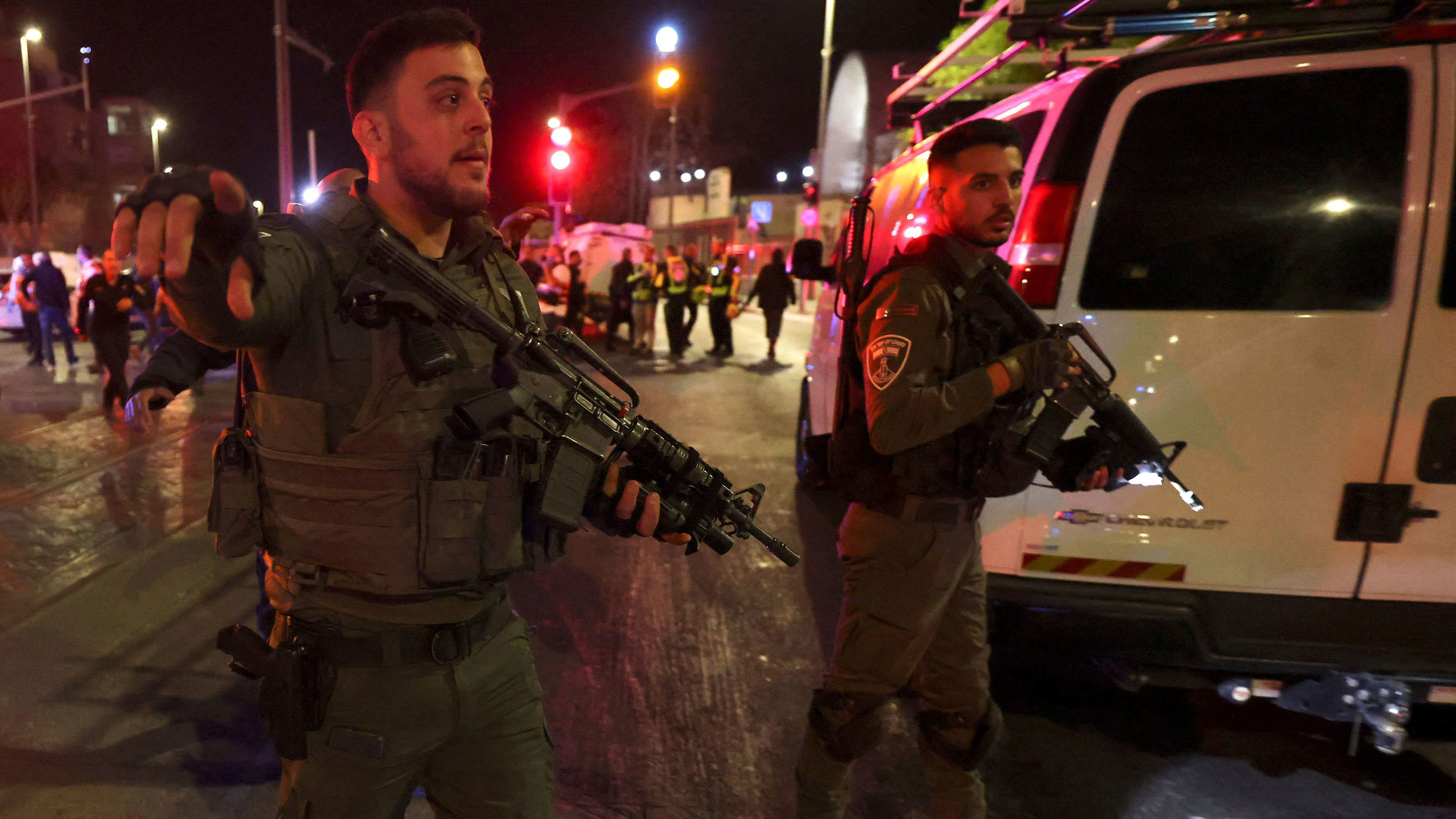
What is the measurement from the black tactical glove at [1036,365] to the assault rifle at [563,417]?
73cm

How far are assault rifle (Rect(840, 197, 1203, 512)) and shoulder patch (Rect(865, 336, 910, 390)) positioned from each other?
33 centimetres

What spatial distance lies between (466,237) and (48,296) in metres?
12.6

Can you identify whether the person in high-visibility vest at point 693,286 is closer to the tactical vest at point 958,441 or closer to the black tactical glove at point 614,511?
the tactical vest at point 958,441

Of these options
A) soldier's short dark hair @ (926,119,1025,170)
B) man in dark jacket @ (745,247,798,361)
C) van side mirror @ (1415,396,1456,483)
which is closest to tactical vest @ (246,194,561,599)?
soldier's short dark hair @ (926,119,1025,170)

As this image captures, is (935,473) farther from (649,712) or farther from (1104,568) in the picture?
(649,712)

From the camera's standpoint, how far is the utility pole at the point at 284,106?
11.2 m

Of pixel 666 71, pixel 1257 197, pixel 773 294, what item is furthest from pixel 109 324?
pixel 1257 197

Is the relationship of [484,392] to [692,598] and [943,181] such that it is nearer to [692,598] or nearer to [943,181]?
[943,181]

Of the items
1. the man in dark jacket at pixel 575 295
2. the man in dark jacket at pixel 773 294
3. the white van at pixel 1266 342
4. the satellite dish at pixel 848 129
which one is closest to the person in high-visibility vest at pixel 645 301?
the man in dark jacket at pixel 575 295

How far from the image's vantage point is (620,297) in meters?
14.6

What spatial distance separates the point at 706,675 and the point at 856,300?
1.81 metres

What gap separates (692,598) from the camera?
440 centimetres

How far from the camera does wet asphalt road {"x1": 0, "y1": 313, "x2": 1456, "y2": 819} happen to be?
271cm

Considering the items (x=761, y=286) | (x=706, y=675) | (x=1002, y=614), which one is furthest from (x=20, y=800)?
(x=761, y=286)
